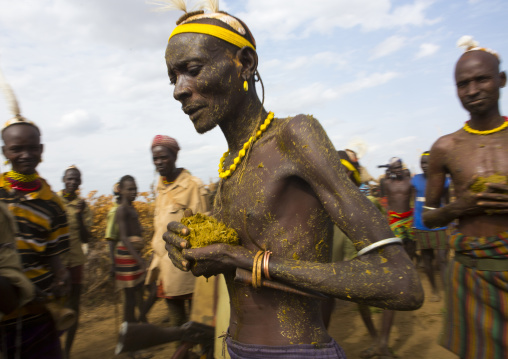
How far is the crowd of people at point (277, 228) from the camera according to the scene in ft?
4.50

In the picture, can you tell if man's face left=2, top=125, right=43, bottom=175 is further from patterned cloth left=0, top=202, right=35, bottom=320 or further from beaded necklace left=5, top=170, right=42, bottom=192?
patterned cloth left=0, top=202, right=35, bottom=320

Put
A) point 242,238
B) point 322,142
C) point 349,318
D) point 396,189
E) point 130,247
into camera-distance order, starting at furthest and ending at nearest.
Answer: point 396,189 → point 349,318 → point 130,247 → point 242,238 → point 322,142

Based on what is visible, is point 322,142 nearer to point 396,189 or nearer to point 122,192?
point 122,192

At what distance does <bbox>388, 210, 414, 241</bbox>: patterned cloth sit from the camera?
727cm

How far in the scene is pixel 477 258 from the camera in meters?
2.48

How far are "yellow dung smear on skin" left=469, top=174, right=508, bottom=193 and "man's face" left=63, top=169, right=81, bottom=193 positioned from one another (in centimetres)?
507

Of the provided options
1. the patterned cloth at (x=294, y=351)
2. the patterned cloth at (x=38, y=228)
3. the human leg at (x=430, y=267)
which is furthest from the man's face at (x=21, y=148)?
the human leg at (x=430, y=267)

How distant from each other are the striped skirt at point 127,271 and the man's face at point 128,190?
0.68 metres

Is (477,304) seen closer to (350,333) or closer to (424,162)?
(350,333)

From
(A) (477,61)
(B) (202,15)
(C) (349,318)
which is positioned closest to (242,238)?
(B) (202,15)

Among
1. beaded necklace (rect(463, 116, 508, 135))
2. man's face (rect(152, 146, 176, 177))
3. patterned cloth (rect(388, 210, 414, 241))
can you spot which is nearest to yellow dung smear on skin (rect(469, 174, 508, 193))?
beaded necklace (rect(463, 116, 508, 135))

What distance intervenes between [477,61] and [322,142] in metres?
A: 1.74

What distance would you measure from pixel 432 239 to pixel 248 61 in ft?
18.4

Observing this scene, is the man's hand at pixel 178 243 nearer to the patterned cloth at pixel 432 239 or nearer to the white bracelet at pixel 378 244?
the white bracelet at pixel 378 244
